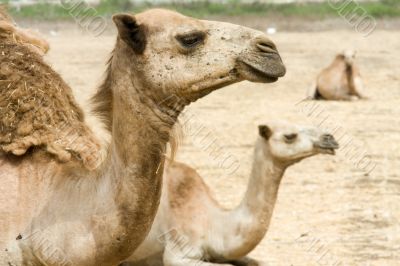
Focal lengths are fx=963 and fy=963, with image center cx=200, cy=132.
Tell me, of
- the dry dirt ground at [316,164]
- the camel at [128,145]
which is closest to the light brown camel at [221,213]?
the dry dirt ground at [316,164]

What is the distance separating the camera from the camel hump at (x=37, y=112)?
4844 mm

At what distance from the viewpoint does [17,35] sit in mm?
5586

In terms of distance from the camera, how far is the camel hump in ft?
15.9

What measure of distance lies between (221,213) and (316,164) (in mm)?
3699

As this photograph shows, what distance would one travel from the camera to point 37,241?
14.6ft

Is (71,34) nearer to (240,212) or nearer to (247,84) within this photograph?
(247,84)

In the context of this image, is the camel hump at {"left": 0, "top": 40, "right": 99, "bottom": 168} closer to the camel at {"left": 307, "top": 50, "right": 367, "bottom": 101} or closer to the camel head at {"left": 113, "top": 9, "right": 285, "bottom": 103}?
the camel head at {"left": 113, "top": 9, "right": 285, "bottom": 103}

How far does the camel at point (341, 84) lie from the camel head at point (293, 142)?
9260mm

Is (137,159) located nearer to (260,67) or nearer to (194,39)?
(194,39)

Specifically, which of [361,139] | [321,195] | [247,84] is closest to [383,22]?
[247,84]

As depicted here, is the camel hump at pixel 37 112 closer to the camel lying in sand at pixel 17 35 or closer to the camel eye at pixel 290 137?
the camel lying in sand at pixel 17 35

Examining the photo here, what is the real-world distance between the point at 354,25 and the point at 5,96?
25.1 metres

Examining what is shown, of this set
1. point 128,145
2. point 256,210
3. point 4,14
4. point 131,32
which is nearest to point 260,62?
point 131,32

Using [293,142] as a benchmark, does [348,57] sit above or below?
below
